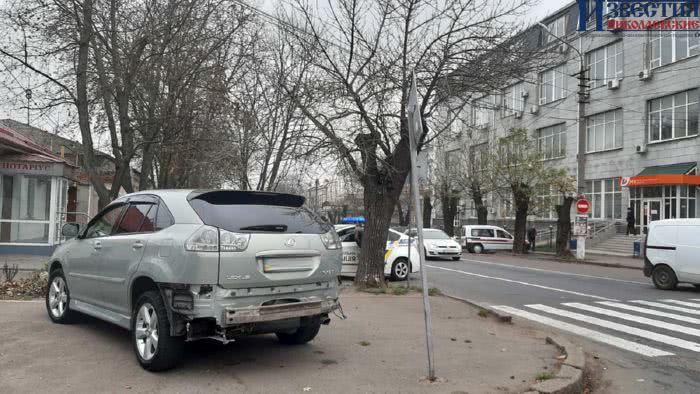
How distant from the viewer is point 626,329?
8773 mm

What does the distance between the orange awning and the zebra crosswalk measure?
1956cm

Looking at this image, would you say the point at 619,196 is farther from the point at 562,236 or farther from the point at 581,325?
the point at 581,325

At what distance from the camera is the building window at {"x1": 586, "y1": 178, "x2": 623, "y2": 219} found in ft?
116

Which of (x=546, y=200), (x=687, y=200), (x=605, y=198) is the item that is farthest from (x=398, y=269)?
(x=605, y=198)

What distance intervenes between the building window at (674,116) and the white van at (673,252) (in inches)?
751

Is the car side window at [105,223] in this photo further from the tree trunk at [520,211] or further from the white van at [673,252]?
the tree trunk at [520,211]

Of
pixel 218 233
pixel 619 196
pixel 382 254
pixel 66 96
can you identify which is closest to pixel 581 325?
pixel 382 254

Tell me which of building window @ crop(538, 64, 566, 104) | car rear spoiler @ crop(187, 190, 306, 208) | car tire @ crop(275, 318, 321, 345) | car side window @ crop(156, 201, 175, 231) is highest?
building window @ crop(538, 64, 566, 104)

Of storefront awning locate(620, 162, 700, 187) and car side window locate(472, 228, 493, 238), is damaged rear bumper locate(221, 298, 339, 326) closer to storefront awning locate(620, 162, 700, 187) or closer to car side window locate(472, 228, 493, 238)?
car side window locate(472, 228, 493, 238)

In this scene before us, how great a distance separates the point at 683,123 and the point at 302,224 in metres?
31.2

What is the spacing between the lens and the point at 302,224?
5.78m

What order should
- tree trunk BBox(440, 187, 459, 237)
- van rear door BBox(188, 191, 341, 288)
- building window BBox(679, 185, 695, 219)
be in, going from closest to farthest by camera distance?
van rear door BBox(188, 191, 341, 288), building window BBox(679, 185, 695, 219), tree trunk BBox(440, 187, 459, 237)

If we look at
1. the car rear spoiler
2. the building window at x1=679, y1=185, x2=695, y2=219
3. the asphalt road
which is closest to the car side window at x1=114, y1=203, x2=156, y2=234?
the car rear spoiler

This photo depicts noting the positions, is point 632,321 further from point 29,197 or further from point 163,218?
point 29,197
